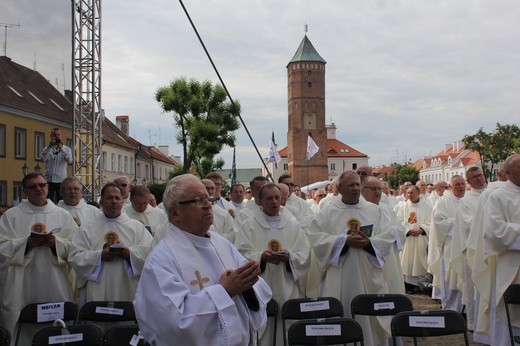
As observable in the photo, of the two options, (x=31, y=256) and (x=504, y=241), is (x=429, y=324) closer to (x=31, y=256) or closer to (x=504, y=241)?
(x=504, y=241)

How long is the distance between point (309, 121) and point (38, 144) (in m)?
73.5

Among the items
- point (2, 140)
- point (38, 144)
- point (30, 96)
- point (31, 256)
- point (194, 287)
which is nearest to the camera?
point (194, 287)

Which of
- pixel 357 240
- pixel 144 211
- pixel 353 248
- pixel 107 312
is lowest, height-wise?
pixel 107 312

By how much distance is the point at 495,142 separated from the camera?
53.0 metres

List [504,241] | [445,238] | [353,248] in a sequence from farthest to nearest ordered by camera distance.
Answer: [445,238] → [353,248] → [504,241]

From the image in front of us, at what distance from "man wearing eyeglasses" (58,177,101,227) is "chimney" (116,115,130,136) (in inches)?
2075

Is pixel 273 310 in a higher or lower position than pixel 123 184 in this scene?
lower

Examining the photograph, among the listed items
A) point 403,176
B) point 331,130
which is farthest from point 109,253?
point 331,130

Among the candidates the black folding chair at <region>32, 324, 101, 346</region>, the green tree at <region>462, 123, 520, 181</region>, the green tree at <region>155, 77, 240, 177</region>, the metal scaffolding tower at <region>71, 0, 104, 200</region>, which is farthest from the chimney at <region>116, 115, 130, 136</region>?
the black folding chair at <region>32, 324, 101, 346</region>

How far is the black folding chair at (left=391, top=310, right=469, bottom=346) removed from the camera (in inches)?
227

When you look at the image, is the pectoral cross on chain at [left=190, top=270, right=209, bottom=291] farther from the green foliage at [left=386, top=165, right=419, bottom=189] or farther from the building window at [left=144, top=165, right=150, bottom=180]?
the green foliage at [left=386, top=165, right=419, bottom=189]

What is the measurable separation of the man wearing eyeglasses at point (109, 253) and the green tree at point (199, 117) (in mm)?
34643

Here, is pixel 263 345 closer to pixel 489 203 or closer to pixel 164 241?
pixel 489 203

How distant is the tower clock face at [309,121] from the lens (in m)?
96.2
